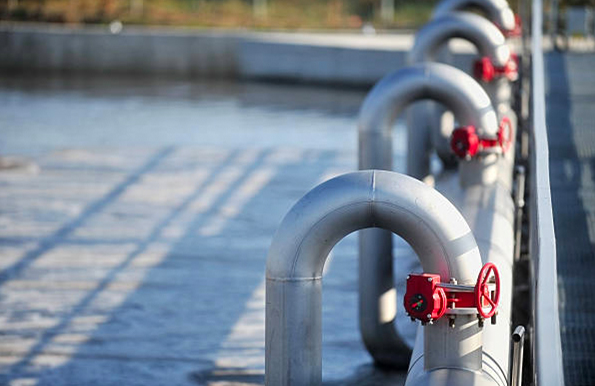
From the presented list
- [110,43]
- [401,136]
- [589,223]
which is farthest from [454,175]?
[110,43]

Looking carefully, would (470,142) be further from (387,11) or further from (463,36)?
(387,11)

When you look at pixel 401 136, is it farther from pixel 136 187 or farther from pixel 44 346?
pixel 44 346

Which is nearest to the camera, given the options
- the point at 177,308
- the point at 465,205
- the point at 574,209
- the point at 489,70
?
the point at 465,205

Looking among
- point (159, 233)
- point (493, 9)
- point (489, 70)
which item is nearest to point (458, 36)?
point (489, 70)

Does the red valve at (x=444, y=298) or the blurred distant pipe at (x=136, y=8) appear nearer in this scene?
the red valve at (x=444, y=298)

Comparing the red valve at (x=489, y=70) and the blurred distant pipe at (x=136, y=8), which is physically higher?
the blurred distant pipe at (x=136, y=8)

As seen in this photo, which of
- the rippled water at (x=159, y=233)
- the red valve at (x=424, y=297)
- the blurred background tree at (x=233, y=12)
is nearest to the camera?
the red valve at (x=424, y=297)

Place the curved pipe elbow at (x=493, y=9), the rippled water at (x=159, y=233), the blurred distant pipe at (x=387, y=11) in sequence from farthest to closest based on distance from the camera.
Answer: the blurred distant pipe at (x=387, y=11) → the curved pipe elbow at (x=493, y=9) → the rippled water at (x=159, y=233)

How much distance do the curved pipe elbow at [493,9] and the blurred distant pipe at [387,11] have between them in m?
19.0

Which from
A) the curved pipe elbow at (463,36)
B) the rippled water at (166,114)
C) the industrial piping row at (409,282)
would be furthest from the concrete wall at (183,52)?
the industrial piping row at (409,282)

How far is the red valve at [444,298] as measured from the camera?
397 centimetres

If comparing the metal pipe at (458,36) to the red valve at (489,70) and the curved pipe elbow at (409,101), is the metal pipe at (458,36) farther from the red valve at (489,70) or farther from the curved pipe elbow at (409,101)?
the curved pipe elbow at (409,101)

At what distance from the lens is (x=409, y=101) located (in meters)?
6.58

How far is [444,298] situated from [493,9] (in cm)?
706
